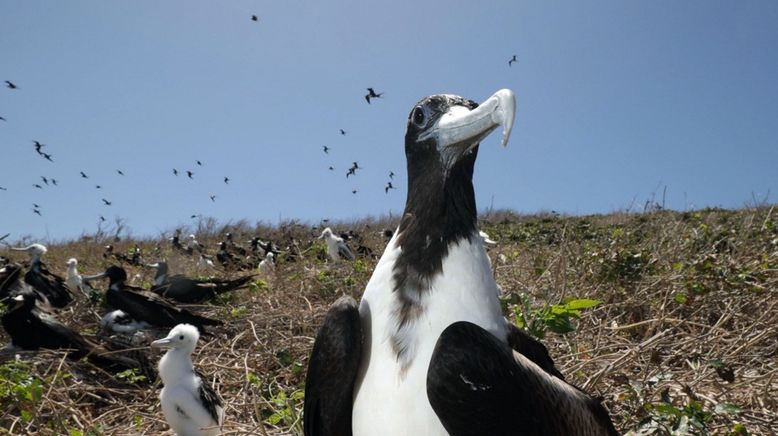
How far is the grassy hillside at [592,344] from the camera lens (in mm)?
2467

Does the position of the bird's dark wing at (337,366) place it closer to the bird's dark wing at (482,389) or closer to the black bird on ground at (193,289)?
the bird's dark wing at (482,389)

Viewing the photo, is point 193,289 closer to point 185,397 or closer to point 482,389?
point 185,397

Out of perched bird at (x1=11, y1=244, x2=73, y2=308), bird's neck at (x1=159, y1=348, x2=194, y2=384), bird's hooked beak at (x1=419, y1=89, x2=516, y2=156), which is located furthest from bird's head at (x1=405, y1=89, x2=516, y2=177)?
perched bird at (x1=11, y1=244, x2=73, y2=308)

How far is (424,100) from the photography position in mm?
1718

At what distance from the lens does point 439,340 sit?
1.38 metres

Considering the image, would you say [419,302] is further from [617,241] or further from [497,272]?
[617,241]

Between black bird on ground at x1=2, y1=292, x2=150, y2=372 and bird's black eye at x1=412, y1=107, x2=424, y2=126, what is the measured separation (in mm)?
2488

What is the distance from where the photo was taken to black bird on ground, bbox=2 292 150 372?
345 centimetres

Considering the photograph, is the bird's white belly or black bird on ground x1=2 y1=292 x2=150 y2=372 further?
black bird on ground x1=2 y1=292 x2=150 y2=372

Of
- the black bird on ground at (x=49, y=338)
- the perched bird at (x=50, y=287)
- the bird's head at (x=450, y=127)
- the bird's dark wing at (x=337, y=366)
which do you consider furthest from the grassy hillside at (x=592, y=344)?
the bird's head at (x=450, y=127)

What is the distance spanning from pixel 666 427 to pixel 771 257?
259 cm

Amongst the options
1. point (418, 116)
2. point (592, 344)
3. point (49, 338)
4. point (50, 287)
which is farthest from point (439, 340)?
point (50, 287)

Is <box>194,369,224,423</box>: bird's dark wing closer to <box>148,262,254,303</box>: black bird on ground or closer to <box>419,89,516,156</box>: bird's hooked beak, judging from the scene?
<box>419,89,516,156</box>: bird's hooked beak

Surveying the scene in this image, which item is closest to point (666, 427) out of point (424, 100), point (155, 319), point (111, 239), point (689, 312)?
point (424, 100)
